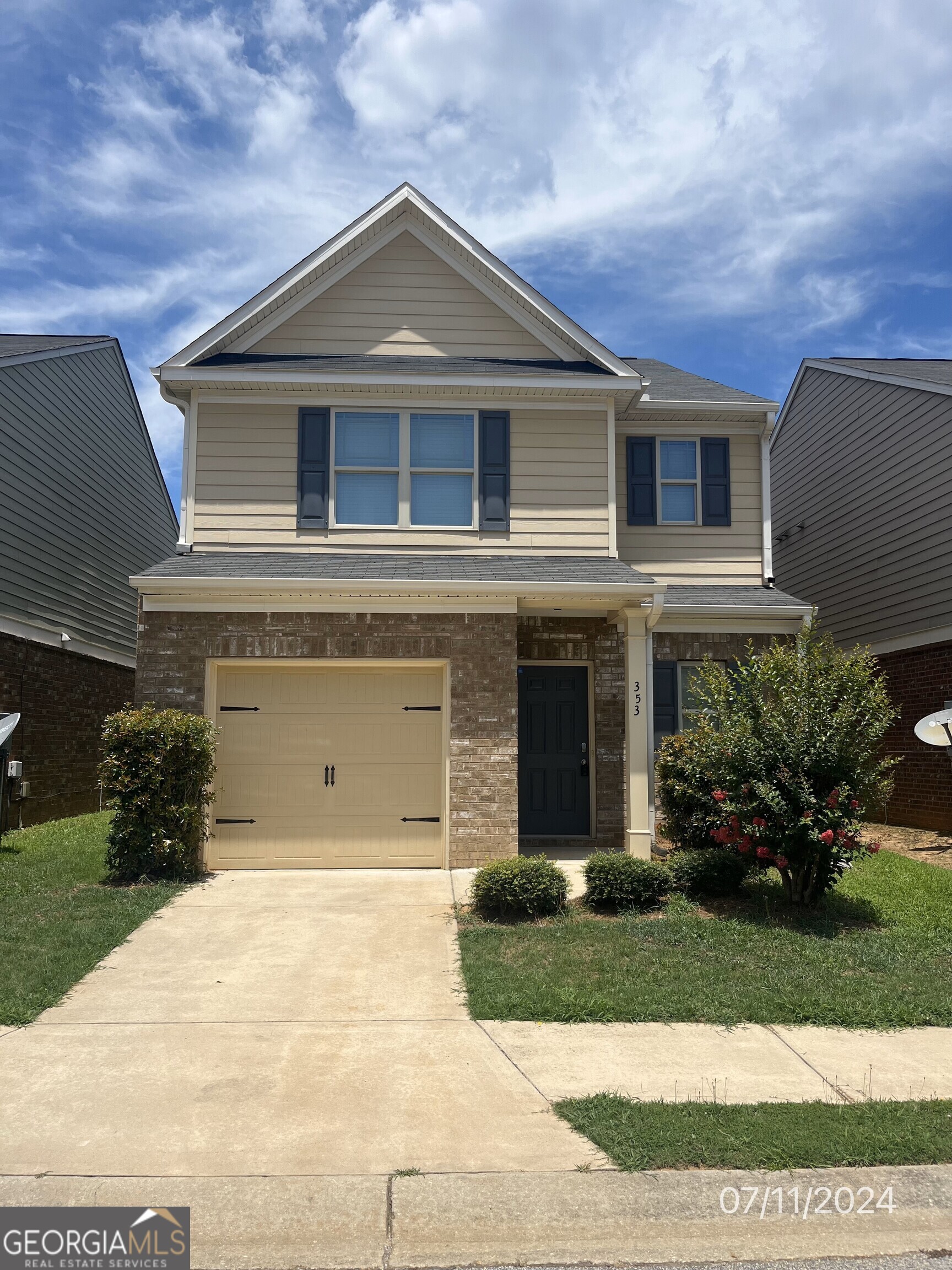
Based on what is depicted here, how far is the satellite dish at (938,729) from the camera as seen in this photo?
10.4 m

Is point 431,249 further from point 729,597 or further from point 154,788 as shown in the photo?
point 154,788

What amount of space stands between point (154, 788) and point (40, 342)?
450 inches

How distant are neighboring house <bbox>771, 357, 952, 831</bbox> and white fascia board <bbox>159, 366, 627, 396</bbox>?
19.7 feet

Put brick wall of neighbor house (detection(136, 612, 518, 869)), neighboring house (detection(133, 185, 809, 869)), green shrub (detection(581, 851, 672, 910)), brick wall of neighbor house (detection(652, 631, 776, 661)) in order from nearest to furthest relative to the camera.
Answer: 1. green shrub (detection(581, 851, 672, 910))
2. brick wall of neighbor house (detection(136, 612, 518, 869))
3. neighboring house (detection(133, 185, 809, 869))
4. brick wall of neighbor house (detection(652, 631, 776, 661))

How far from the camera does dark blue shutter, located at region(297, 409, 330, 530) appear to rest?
1272 centimetres

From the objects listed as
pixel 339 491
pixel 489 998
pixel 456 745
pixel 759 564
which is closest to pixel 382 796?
pixel 456 745

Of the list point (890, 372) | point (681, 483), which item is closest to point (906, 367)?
point (890, 372)

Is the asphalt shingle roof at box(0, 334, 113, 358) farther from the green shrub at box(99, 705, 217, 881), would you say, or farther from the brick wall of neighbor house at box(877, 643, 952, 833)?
the brick wall of neighbor house at box(877, 643, 952, 833)

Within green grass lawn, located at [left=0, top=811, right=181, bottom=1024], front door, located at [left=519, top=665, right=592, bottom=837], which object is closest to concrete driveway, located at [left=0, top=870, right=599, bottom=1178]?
green grass lawn, located at [left=0, top=811, right=181, bottom=1024]

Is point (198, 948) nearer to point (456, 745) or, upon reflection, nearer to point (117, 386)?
point (456, 745)

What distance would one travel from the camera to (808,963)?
311 inches

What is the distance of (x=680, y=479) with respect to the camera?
14789mm
